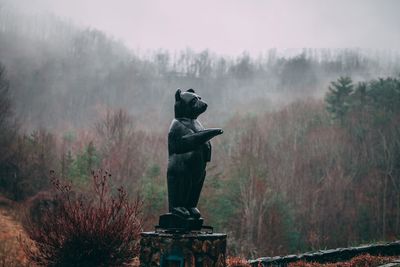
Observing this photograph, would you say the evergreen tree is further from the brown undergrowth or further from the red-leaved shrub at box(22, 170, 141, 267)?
the red-leaved shrub at box(22, 170, 141, 267)

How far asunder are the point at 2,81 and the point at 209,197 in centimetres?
1542

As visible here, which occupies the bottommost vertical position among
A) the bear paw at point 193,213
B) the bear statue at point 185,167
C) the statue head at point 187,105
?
the bear paw at point 193,213

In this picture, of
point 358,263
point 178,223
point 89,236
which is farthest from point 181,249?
point 358,263

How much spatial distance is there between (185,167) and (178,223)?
0.92 metres

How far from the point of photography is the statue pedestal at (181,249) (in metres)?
7.14

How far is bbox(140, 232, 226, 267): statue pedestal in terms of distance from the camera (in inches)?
281

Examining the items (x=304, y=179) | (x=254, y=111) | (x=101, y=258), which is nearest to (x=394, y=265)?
(x=101, y=258)

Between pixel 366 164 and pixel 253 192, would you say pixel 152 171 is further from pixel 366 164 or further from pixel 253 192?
pixel 366 164

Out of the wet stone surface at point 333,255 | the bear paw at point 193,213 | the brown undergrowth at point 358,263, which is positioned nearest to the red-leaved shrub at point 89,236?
the bear paw at point 193,213

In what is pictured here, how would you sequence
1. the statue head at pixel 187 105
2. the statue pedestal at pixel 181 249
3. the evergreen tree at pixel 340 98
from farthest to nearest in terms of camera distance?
the evergreen tree at pixel 340 98 < the statue head at pixel 187 105 < the statue pedestal at pixel 181 249

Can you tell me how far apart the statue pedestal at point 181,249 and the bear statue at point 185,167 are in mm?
396

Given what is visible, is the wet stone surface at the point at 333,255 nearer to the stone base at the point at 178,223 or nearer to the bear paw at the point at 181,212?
the stone base at the point at 178,223

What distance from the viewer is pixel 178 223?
759 centimetres

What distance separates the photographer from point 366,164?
36062 mm
